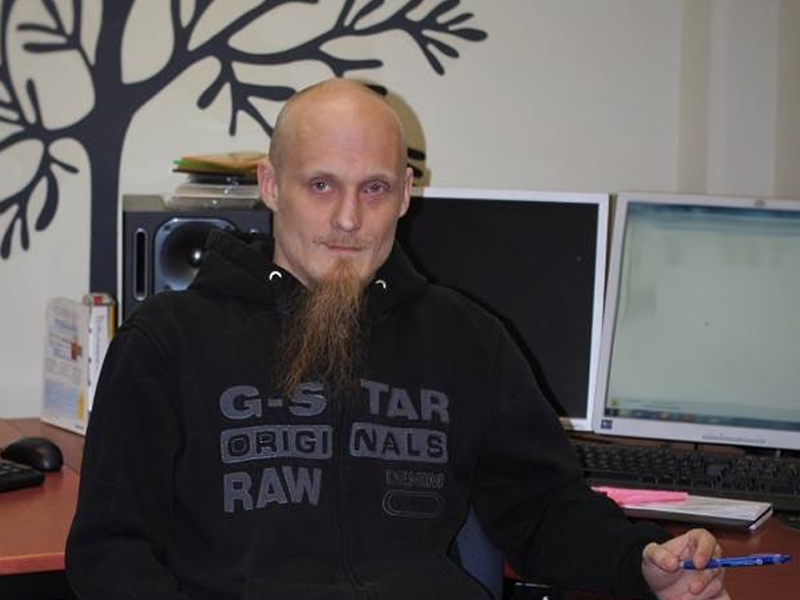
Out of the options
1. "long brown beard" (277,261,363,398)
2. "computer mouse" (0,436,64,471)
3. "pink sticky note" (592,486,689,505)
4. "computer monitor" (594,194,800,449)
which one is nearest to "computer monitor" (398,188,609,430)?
"computer monitor" (594,194,800,449)

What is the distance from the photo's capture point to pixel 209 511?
1556mm

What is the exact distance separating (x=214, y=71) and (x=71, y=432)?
2.84ft

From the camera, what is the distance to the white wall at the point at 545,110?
262 centimetres

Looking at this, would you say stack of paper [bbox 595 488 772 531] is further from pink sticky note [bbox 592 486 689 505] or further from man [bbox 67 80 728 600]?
man [bbox 67 80 728 600]

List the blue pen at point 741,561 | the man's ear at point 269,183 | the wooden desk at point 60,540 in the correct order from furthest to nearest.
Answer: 1. the man's ear at point 269,183
2. the wooden desk at point 60,540
3. the blue pen at point 741,561

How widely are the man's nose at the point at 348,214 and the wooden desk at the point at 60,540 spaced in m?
0.59

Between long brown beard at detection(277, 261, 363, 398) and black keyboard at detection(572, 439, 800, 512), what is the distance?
1.70ft

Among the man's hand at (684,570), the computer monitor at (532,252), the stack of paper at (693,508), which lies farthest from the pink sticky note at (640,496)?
the computer monitor at (532,252)

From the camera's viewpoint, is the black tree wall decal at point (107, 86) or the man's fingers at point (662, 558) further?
the black tree wall decal at point (107, 86)

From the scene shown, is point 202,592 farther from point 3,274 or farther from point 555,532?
point 3,274

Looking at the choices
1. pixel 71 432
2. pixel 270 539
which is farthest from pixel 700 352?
pixel 71 432

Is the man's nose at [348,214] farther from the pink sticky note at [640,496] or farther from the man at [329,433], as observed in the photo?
the pink sticky note at [640,496]

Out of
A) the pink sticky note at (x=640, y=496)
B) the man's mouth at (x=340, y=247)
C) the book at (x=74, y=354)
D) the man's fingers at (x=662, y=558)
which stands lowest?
the pink sticky note at (x=640, y=496)

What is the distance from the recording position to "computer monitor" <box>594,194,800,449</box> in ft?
7.13
